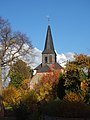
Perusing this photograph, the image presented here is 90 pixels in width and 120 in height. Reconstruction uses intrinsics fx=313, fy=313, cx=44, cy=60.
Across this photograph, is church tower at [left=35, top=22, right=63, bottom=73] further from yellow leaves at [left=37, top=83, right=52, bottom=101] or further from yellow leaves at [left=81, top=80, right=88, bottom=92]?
yellow leaves at [left=81, top=80, right=88, bottom=92]

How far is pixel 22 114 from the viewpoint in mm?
25125

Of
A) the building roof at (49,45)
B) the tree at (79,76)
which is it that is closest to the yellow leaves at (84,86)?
the tree at (79,76)

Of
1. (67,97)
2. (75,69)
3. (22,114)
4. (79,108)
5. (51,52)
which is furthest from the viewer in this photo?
(51,52)

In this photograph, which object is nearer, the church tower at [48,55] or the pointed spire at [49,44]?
the pointed spire at [49,44]

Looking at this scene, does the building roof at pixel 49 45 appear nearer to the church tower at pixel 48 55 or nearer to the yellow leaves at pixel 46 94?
the church tower at pixel 48 55

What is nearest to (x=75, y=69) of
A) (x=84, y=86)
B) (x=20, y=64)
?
(x=84, y=86)

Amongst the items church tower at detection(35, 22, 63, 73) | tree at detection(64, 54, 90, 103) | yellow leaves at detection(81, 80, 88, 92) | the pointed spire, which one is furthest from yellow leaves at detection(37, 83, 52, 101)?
church tower at detection(35, 22, 63, 73)

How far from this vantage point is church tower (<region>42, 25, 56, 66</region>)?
115312 millimetres

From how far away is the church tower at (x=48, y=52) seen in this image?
11531cm

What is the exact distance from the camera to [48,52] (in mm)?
120188

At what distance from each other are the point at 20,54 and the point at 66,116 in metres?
24.0

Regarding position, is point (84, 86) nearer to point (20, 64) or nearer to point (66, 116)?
point (66, 116)

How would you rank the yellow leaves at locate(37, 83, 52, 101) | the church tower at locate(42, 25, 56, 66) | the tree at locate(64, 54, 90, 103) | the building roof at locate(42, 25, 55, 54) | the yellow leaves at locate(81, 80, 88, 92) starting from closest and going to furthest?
the yellow leaves at locate(81, 80, 88, 92), the tree at locate(64, 54, 90, 103), the yellow leaves at locate(37, 83, 52, 101), the building roof at locate(42, 25, 55, 54), the church tower at locate(42, 25, 56, 66)

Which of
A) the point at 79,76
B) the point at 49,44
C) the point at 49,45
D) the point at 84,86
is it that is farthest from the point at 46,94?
the point at 49,45
